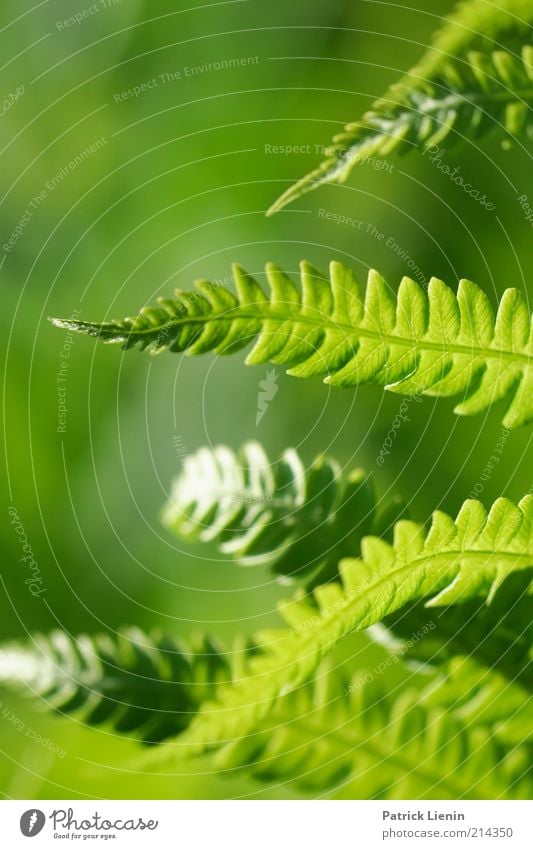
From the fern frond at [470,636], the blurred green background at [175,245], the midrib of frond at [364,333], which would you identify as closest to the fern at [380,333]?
the midrib of frond at [364,333]

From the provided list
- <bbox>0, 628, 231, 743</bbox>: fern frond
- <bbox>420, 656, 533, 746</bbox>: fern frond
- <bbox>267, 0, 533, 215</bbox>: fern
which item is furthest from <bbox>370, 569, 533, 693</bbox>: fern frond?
<bbox>267, 0, 533, 215</bbox>: fern

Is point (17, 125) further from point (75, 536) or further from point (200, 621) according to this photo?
point (200, 621)

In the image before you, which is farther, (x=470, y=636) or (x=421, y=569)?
(x=470, y=636)

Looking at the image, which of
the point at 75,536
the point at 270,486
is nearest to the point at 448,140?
the point at 270,486

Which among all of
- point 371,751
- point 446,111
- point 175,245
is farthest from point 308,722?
point 175,245

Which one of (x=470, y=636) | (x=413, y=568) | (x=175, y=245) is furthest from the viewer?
(x=175, y=245)

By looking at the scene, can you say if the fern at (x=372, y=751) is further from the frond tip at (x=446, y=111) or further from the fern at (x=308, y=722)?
the frond tip at (x=446, y=111)

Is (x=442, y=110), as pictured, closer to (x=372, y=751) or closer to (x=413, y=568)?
(x=413, y=568)

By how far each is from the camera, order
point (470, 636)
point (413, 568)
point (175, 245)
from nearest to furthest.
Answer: point (413, 568)
point (470, 636)
point (175, 245)
